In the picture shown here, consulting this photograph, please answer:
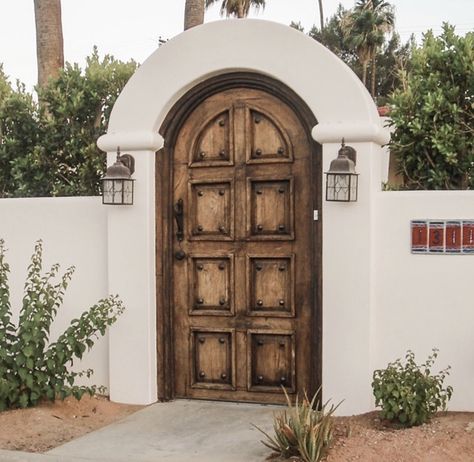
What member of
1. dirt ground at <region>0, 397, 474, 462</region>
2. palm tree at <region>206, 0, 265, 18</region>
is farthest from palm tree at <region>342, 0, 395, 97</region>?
dirt ground at <region>0, 397, 474, 462</region>

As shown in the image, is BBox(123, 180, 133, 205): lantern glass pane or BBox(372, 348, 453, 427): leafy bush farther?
BBox(123, 180, 133, 205): lantern glass pane

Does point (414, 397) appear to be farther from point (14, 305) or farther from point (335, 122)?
point (14, 305)

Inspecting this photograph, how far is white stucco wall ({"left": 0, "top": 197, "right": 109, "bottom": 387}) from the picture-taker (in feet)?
25.3

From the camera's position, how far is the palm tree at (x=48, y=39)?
1197 cm

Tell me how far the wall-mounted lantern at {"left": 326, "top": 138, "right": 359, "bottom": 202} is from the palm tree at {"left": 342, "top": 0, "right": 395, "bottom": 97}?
27.3 m

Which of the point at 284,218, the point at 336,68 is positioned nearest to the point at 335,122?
the point at 336,68

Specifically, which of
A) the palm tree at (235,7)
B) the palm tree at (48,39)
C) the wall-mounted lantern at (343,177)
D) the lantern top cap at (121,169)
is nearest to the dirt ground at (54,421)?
the lantern top cap at (121,169)

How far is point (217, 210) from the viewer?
7.35 metres

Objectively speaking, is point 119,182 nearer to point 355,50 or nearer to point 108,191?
point 108,191

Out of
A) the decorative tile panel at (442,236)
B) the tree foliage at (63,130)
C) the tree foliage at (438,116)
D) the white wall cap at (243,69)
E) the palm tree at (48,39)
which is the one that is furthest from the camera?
the palm tree at (48,39)

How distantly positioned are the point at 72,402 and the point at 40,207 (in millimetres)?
1852

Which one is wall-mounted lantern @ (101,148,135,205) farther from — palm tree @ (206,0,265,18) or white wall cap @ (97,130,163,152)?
palm tree @ (206,0,265,18)

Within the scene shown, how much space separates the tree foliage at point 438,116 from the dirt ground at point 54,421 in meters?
3.39

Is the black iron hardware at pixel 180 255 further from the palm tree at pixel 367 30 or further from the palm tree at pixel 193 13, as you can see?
the palm tree at pixel 367 30
